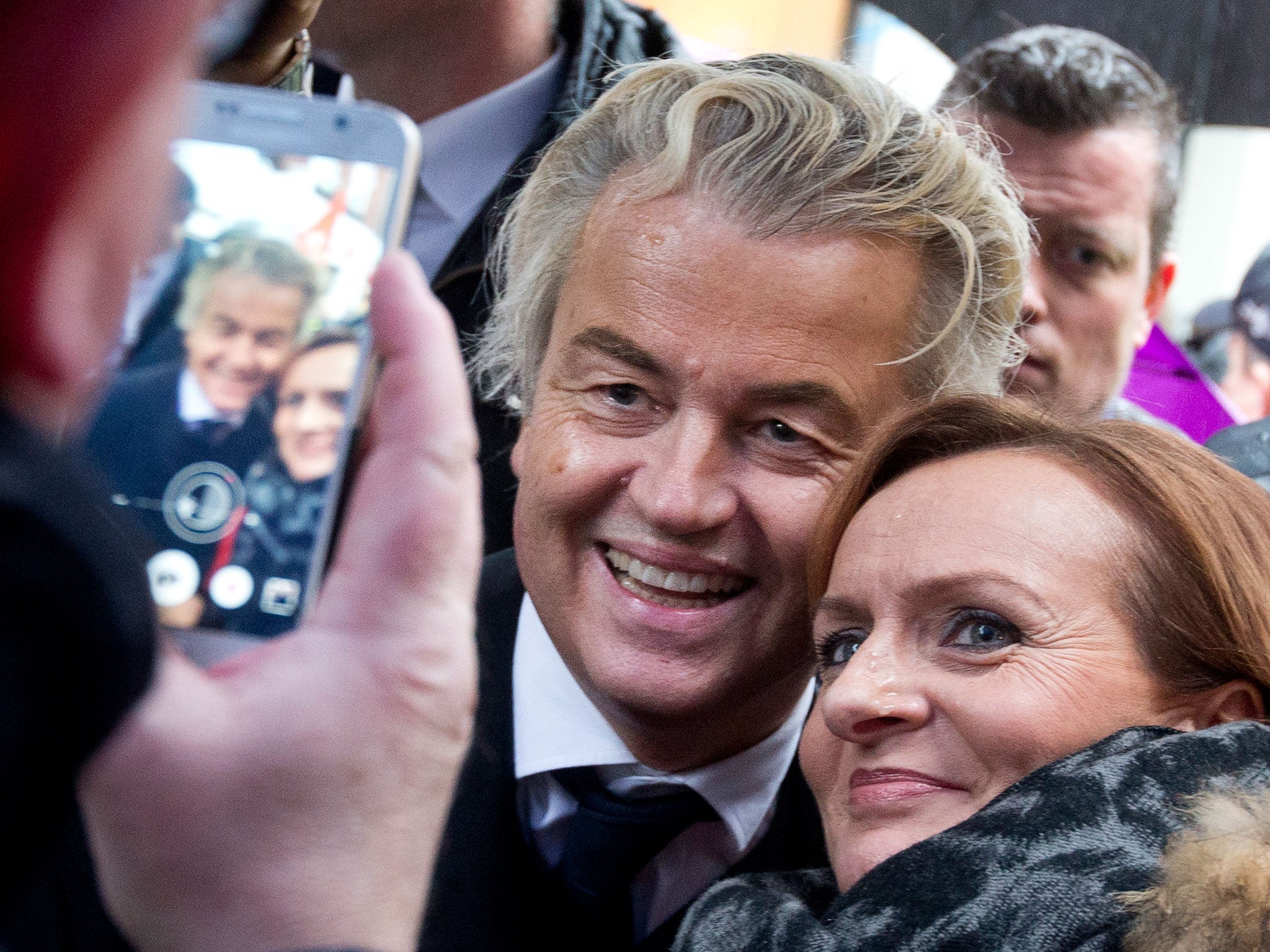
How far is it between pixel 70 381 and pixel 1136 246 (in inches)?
115

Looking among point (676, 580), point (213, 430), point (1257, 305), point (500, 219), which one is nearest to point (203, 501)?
point (213, 430)

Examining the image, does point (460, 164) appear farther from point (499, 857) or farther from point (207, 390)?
point (207, 390)

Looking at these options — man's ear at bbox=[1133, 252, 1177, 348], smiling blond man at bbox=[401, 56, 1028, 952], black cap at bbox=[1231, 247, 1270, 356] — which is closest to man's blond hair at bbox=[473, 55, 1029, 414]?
smiling blond man at bbox=[401, 56, 1028, 952]

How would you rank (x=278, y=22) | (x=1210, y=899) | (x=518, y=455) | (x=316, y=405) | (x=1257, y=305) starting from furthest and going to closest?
(x=1257, y=305) → (x=518, y=455) → (x=278, y=22) → (x=1210, y=899) → (x=316, y=405)

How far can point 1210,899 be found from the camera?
4.03 ft

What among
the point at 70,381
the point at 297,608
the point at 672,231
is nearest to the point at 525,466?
the point at 672,231

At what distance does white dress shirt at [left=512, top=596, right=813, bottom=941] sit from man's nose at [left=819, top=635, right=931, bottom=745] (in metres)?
0.43

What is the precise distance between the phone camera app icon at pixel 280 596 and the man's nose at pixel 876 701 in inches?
29.0

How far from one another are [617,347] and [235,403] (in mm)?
1079

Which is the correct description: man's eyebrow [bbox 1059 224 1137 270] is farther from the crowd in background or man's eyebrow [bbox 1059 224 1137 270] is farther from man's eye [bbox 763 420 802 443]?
man's eye [bbox 763 420 802 443]

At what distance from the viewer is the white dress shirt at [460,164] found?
2.70 m

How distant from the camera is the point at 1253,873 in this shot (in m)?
1.23

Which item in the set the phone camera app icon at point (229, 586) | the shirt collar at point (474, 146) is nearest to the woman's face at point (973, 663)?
the phone camera app icon at point (229, 586)

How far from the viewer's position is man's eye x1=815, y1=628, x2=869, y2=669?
1787 mm
